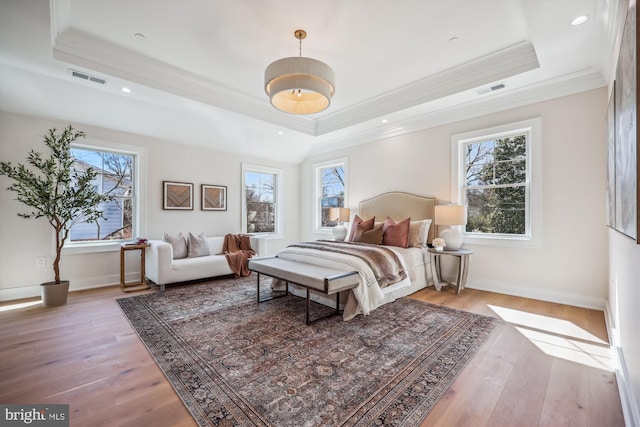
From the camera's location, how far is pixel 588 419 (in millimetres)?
1482

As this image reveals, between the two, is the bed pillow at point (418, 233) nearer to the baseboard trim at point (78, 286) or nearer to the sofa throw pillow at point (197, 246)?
the sofa throw pillow at point (197, 246)

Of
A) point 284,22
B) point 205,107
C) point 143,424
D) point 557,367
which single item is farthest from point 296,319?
point 205,107

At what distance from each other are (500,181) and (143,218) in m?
5.45

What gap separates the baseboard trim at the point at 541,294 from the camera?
3117 millimetres

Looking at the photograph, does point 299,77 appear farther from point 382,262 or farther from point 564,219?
point 564,219

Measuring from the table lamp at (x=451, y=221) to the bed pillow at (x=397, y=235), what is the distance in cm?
46

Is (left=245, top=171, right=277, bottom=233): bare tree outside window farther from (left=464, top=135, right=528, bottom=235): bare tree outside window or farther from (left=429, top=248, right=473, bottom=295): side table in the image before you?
(left=464, top=135, right=528, bottom=235): bare tree outside window

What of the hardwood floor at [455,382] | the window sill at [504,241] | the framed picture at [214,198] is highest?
the framed picture at [214,198]

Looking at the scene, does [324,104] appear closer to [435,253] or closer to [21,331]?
[435,253]

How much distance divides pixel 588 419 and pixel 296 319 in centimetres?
213

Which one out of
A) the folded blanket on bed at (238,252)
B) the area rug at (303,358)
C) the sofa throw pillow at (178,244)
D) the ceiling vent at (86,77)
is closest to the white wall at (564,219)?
the area rug at (303,358)

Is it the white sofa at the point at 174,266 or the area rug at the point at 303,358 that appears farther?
the white sofa at the point at 174,266

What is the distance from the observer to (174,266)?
4.03 metres

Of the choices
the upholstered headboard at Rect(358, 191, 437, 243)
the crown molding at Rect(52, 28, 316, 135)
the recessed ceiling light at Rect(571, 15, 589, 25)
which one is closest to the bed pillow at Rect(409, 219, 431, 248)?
the upholstered headboard at Rect(358, 191, 437, 243)
